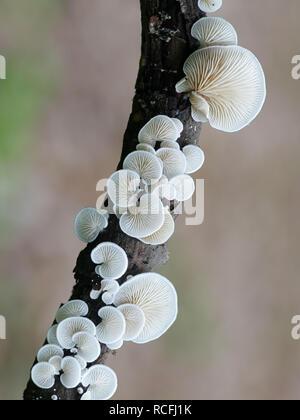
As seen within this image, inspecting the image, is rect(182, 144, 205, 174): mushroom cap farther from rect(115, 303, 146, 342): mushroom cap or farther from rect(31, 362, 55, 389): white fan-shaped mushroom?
rect(31, 362, 55, 389): white fan-shaped mushroom

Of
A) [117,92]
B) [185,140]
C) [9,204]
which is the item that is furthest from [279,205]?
[185,140]

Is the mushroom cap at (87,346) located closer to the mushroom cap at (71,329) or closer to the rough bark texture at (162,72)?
the mushroom cap at (71,329)

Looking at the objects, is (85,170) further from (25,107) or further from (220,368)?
(220,368)

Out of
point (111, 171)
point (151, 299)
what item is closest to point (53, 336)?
point (151, 299)

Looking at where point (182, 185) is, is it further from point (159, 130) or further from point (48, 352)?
point (48, 352)

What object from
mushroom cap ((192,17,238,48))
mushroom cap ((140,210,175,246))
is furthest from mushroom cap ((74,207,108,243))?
mushroom cap ((192,17,238,48))
